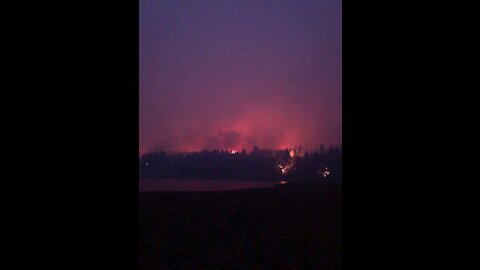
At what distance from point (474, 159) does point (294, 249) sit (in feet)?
17.5

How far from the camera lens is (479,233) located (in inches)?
59.9

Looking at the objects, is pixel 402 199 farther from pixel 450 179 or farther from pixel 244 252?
pixel 244 252

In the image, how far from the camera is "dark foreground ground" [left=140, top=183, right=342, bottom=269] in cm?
620

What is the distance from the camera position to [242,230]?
795cm

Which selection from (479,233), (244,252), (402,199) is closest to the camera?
Result: (479,233)

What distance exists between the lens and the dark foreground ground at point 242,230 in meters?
6.20
